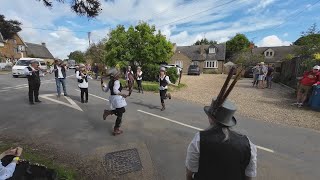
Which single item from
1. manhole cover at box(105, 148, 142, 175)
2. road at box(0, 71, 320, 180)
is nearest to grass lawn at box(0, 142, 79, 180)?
road at box(0, 71, 320, 180)

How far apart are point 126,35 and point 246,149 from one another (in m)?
21.2

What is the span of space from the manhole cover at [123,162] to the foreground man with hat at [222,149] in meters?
2.56

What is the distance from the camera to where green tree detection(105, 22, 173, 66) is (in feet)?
71.6

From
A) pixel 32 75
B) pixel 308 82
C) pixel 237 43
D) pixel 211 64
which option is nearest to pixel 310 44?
pixel 308 82

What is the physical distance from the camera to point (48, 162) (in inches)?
185

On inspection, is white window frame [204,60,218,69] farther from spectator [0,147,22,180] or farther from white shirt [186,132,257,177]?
white shirt [186,132,257,177]

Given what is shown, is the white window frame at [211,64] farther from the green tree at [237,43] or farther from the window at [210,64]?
the green tree at [237,43]

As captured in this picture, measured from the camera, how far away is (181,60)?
56.8 m

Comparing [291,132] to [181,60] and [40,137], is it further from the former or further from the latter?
[181,60]

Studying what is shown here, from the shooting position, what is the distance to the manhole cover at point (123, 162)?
15.2 ft

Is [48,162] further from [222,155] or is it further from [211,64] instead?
[211,64]

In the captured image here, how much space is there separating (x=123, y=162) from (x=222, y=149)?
10.3 ft

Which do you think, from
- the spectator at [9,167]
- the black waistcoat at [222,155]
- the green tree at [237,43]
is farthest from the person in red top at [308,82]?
the green tree at [237,43]

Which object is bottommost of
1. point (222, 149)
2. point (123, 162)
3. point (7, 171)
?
point (123, 162)
